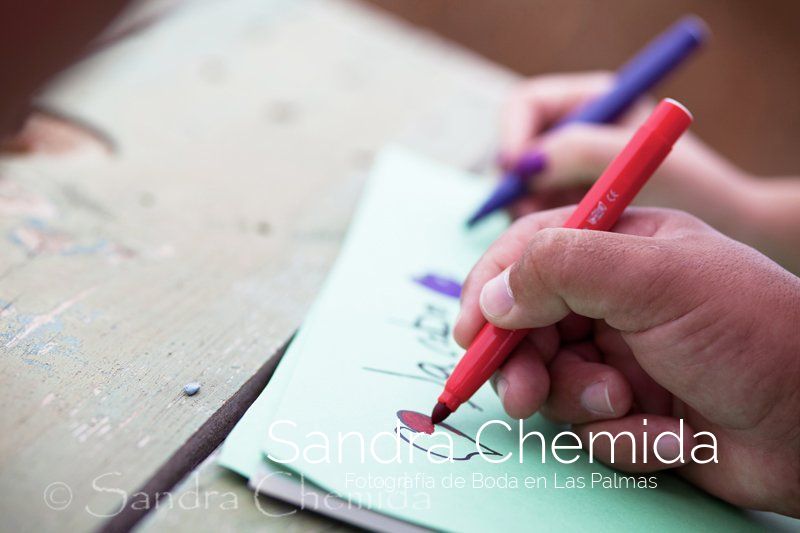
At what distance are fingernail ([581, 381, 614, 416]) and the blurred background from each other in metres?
1.53

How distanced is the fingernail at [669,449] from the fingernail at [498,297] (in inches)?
4.7

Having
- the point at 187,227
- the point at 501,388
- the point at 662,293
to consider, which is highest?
the point at 662,293

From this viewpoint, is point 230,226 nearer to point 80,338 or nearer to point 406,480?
point 80,338

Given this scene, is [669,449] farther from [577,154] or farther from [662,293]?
[577,154]

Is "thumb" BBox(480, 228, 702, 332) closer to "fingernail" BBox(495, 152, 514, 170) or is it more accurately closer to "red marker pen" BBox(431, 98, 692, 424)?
"red marker pen" BBox(431, 98, 692, 424)

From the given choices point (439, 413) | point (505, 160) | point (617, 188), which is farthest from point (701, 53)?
point (439, 413)

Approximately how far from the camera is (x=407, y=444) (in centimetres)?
42

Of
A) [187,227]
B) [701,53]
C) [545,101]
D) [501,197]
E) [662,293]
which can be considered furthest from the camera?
[701,53]

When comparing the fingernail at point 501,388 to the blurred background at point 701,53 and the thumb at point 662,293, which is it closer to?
the thumb at point 662,293

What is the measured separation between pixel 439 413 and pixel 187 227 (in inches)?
10.8

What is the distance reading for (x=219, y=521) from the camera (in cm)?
36

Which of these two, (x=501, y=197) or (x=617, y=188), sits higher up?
(x=617, y=188)

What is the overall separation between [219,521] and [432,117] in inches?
24.1

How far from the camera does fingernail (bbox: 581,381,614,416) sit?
1.47 ft
